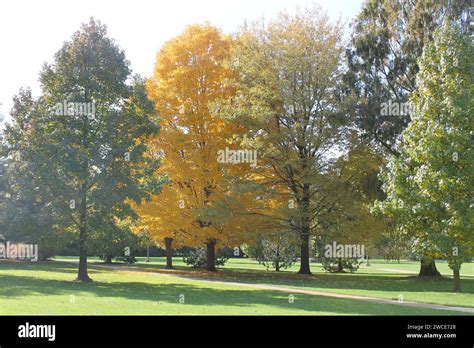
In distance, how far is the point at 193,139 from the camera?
33.3 m

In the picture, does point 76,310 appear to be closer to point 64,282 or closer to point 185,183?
point 64,282

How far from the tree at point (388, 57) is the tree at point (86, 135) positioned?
14.0m

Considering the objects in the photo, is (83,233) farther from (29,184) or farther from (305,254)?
(305,254)

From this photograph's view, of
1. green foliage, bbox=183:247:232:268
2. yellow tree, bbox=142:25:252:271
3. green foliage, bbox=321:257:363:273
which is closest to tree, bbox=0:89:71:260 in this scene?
yellow tree, bbox=142:25:252:271

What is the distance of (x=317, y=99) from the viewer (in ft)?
107

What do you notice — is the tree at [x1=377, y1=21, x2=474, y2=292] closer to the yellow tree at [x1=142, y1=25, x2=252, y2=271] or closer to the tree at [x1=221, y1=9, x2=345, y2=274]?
the tree at [x1=221, y1=9, x2=345, y2=274]

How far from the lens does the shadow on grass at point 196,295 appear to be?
1734 cm

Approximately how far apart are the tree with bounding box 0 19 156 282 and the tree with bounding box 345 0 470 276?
13961mm

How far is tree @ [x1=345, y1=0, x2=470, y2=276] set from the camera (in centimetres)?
3325

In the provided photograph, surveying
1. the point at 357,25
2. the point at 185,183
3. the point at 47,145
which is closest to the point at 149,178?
the point at 47,145

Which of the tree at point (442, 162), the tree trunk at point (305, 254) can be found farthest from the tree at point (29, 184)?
the tree at point (442, 162)

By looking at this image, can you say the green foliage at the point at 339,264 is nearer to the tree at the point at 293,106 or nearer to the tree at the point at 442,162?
the tree at the point at 293,106

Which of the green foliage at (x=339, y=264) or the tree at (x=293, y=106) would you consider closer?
the tree at (x=293, y=106)

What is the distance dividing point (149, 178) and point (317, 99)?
38.1ft
